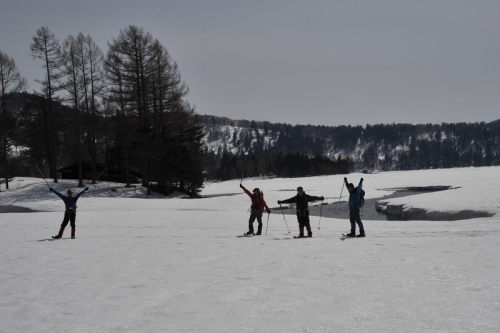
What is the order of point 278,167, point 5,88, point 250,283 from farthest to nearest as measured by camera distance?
point 278,167 → point 5,88 → point 250,283

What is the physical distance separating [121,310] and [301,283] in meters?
3.24

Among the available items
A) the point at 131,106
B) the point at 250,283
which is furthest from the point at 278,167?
the point at 250,283

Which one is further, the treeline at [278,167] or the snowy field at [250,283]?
the treeline at [278,167]

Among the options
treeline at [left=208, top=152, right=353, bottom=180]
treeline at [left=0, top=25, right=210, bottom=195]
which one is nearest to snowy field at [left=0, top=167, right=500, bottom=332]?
treeline at [left=0, top=25, right=210, bottom=195]

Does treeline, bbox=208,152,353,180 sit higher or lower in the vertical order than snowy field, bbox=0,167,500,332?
higher

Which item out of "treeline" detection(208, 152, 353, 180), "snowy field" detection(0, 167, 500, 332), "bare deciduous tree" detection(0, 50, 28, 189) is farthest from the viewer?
"treeline" detection(208, 152, 353, 180)

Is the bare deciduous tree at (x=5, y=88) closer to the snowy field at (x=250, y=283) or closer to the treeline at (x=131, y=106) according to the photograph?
the treeline at (x=131, y=106)

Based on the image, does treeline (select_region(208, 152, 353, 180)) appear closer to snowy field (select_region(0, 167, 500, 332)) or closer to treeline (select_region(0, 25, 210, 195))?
treeline (select_region(0, 25, 210, 195))

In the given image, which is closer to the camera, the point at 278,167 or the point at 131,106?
the point at 131,106

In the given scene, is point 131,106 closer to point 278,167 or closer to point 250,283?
point 250,283

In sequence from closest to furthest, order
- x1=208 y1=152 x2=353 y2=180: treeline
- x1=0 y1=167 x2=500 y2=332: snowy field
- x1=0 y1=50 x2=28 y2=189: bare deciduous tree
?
x1=0 y1=167 x2=500 y2=332: snowy field → x1=0 y1=50 x2=28 y2=189: bare deciduous tree → x1=208 y1=152 x2=353 y2=180: treeline

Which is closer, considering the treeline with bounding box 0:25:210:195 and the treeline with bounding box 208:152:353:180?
the treeline with bounding box 0:25:210:195

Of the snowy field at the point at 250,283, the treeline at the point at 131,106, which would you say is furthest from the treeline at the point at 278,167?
the snowy field at the point at 250,283

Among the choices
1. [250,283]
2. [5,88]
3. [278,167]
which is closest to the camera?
[250,283]
